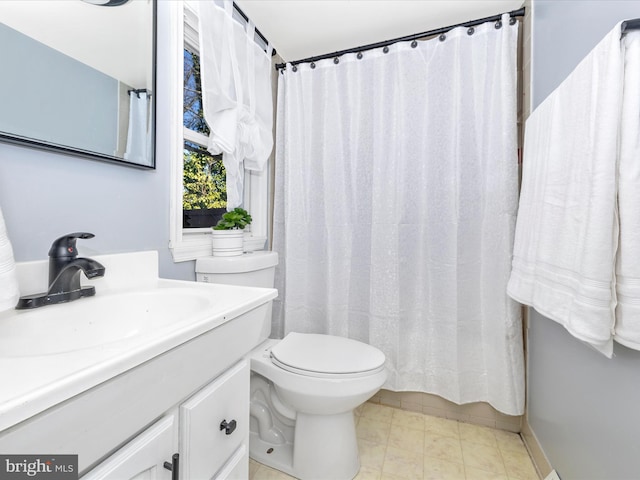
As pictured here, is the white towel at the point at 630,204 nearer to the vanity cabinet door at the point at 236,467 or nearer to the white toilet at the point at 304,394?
the white toilet at the point at 304,394

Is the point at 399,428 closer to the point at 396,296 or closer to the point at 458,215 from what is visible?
the point at 396,296

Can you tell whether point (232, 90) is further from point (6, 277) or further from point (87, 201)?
point (6, 277)

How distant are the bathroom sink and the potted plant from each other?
47 centimetres

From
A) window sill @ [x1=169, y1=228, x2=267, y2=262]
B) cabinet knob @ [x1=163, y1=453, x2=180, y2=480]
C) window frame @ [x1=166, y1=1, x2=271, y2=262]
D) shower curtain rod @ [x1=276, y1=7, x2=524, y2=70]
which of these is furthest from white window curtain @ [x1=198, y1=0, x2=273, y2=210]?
cabinet knob @ [x1=163, y1=453, x2=180, y2=480]

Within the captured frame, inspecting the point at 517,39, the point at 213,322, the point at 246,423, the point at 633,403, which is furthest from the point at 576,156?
the point at 246,423

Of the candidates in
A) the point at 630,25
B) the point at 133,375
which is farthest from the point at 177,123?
the point at 630,25

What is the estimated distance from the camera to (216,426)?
693 mm

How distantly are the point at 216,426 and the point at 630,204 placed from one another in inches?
42.6

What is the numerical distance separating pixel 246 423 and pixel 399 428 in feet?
3.31

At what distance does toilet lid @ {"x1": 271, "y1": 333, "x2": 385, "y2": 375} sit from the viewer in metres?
1.13

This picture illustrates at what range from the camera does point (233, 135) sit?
133 centimetres

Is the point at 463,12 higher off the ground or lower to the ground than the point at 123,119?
higher

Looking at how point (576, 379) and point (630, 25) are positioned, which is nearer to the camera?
point (630, 25)

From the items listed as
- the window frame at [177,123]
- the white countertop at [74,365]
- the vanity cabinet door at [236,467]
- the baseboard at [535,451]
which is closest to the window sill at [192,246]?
the window frame at [177,123]
